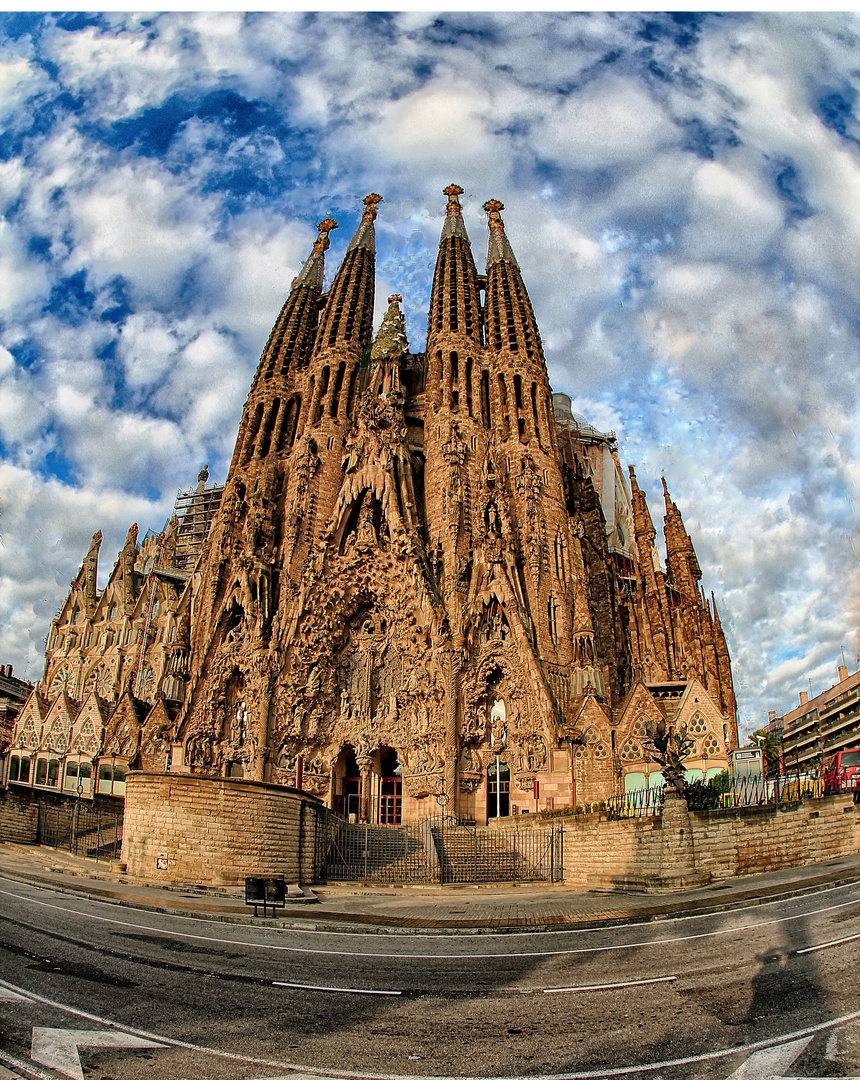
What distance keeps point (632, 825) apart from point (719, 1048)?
12.9m

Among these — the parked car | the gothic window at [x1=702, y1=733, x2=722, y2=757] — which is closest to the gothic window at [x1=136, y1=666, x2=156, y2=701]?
the gothic window at [x1=702, y1=733, x2=722, y2=757]

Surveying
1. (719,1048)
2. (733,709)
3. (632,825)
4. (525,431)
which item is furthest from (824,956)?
(733,709)

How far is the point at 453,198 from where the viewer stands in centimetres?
5719

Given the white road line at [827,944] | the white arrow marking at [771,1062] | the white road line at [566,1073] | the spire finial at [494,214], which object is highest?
the spire finial at [494,214]

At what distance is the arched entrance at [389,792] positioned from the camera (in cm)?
3641

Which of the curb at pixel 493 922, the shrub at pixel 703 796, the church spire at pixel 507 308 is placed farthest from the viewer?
the church spire at pixel 507 308

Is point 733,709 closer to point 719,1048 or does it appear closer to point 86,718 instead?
point 86,718

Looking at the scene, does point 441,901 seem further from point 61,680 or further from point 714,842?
point 61,680

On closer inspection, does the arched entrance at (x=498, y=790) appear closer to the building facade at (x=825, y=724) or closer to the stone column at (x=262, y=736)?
the stone column at (x=262, y=736)

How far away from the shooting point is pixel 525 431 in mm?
43094

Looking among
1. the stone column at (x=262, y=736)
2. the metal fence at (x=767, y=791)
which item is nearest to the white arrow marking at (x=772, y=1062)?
the metal fence at (x=767, y=791)

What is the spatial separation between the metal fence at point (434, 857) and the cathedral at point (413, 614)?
5587 millimetres

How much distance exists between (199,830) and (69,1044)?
12.9m

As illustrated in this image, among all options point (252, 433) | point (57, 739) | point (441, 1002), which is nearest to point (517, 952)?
point (441, 1002)
